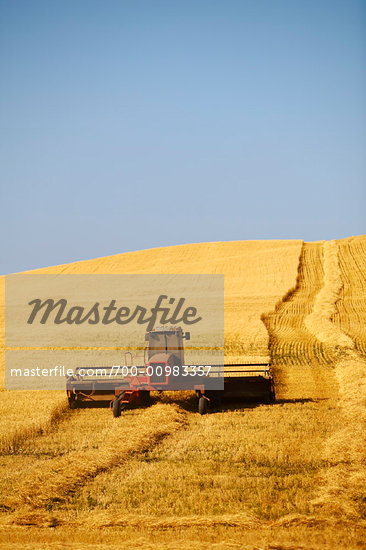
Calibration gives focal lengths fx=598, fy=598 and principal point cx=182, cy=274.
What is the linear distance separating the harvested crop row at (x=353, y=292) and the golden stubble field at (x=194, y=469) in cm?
785

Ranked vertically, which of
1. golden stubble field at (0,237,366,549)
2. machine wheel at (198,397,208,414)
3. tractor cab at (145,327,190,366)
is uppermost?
tractor cab at (145,327,190,366)

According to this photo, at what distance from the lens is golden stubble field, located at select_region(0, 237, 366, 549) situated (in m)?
8.41

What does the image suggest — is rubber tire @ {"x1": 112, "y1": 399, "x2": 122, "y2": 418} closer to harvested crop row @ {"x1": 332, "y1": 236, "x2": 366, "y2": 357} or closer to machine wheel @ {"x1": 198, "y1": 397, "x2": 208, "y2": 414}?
machine wheel @ {"x1": 198, "y1": 397, "x2": 208, "y2": 414}

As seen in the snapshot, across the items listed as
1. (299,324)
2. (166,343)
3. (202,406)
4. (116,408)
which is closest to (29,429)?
(116,408)

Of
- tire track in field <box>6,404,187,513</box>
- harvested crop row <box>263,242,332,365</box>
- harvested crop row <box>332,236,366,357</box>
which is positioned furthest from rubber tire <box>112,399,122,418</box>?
harvested crop row <box>332,236,366,357</box>

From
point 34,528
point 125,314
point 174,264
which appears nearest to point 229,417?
point 34,528

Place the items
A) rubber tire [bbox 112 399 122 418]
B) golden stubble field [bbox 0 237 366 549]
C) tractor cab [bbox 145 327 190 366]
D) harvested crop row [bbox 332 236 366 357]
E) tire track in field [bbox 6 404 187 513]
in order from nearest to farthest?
golden stubble field [bbox 0 237 366 549], tire track in field [bbox 6 404 187 513], rubber tire [bbox 112 399 122 418], tractor cab [bbox 145 327 190 366], harvested crop row [bbox 332 236 366 357]

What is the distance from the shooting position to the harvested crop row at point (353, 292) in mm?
33053

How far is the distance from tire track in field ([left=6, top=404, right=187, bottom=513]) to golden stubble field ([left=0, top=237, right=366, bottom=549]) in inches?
1.2

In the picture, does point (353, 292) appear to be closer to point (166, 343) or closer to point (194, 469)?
point (166, 343)

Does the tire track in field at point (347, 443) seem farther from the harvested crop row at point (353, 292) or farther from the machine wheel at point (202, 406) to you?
the machine wheel at point (202, 406)

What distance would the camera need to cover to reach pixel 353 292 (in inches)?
1745

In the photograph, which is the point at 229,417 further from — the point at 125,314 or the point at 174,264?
the point at 174,264

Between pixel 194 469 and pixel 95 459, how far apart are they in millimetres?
2057
